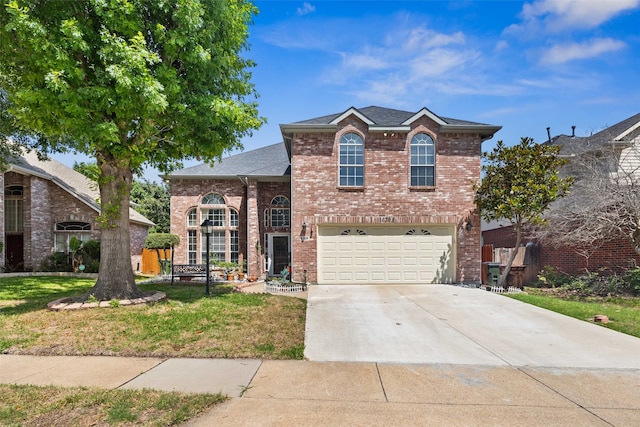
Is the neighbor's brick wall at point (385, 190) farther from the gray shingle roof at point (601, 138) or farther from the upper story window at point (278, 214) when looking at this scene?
the gray shingle roof at point (601, 138)

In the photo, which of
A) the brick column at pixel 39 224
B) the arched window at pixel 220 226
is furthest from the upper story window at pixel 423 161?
the brick column at pixel 39 224

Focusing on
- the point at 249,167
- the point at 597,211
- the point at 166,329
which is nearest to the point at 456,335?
the point at 166,329

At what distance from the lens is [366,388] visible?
4480 millimetres

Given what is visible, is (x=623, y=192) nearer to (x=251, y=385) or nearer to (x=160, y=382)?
(x=251, y=385)

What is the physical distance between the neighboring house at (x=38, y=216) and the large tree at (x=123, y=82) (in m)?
10.1

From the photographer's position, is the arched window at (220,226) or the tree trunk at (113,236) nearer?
the tree trunk at (113,236)

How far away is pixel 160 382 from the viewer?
180 inches

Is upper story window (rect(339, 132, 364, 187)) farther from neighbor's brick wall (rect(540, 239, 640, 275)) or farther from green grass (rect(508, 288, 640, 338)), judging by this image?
neighbor's brick wall (rect(540, 239, 640, 275))

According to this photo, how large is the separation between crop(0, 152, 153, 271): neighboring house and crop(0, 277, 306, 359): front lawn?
8.84 metres

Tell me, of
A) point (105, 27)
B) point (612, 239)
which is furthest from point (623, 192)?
point (105, 27)

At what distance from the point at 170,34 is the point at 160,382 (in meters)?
7.07

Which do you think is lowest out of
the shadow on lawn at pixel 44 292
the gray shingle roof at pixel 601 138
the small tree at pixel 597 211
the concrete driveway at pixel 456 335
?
the concrete driveway at pixel 456 335

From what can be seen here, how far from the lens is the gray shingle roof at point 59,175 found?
54.7ft

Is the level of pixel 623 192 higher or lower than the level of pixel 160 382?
higher
